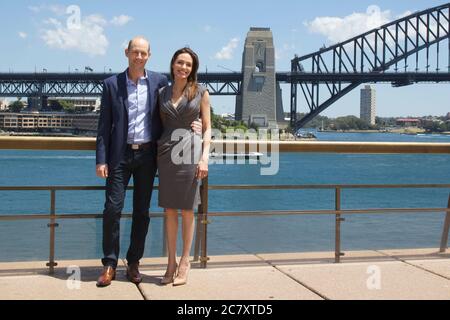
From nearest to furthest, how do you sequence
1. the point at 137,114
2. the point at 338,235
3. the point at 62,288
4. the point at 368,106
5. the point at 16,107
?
the point at 62,288 → the point at 137,114 → the point at 338,235 → the point at 16,107 → the point at 368,106

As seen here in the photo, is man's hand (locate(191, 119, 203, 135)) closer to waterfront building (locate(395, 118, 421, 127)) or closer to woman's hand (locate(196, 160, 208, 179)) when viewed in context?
woman's hand (locate(196, 160, 208, 179))

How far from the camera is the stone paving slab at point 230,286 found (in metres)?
3.33

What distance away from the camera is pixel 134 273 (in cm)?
359

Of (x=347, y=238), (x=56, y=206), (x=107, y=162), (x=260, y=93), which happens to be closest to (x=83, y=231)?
(x=56, y=206)

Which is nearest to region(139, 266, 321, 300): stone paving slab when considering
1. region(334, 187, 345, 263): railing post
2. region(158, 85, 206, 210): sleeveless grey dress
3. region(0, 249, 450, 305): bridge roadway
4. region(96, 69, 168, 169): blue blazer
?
region(0, 249, 450, 305): bridge roadway

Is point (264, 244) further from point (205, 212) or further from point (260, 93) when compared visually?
point (260, 93)

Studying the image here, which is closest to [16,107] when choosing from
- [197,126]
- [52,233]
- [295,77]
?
[295,77]

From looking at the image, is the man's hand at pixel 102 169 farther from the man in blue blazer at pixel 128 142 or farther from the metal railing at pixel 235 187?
the metal railing at pixel 235 187

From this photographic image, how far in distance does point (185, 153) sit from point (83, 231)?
34.1 inches

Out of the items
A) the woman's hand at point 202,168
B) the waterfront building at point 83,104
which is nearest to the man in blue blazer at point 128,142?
the woman's hand at point 202,168

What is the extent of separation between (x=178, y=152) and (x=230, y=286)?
78 centimetres

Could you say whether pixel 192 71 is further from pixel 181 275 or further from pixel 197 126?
pixel 181 275

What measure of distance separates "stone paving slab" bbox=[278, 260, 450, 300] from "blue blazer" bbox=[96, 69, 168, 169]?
124 cm
